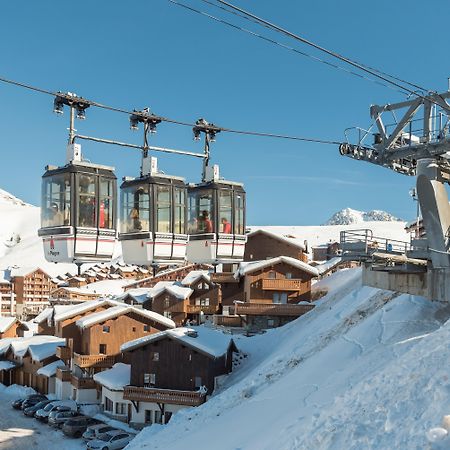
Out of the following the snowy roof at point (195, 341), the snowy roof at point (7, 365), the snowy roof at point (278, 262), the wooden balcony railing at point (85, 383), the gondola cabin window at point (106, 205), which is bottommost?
the snowy roof at point (7, 365)

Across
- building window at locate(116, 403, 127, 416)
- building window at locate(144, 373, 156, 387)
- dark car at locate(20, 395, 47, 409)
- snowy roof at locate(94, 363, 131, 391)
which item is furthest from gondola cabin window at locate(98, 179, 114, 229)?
dark car at locate(20, 395, 47, 409)

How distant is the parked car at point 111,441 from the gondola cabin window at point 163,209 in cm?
2438

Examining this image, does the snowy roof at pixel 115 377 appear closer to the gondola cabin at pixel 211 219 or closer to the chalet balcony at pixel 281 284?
the chalet balcony at pixel 281 284

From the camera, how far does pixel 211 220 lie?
1470cm

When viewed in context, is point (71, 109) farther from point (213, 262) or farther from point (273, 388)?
point (273, 388)

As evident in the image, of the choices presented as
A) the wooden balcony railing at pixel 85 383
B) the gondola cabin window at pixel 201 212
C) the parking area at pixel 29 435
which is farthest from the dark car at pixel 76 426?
the gondola cabin window at pixel 201 212

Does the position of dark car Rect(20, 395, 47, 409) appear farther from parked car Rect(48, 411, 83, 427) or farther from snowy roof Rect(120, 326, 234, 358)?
snowy roof Rect(120, 326, 234, 358)

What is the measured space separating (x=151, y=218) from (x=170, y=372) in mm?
27887

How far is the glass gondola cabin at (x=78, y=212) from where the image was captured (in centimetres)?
1243

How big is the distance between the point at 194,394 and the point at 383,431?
80.8 feet

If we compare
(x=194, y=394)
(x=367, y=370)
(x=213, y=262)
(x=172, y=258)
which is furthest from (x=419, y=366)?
(x=194, y=394)

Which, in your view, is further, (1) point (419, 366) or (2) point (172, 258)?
(1) point (419, 366)

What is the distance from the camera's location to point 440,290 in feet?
81.9

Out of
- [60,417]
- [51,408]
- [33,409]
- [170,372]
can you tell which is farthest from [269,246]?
[60,417]
